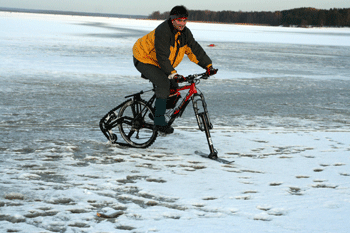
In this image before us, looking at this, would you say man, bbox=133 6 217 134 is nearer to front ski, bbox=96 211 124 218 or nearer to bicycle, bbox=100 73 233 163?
bicycle, bbox=100 73 233 163

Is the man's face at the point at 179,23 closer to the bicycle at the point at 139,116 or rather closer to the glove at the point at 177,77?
the glove at the point at 177,77

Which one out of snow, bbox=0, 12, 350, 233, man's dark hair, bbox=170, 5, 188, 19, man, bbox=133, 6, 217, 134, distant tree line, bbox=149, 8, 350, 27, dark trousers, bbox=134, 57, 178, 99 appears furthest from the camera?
distant tree line, bbox=149, 8, 350, 27

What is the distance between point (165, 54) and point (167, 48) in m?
0.08

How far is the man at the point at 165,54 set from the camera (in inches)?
195

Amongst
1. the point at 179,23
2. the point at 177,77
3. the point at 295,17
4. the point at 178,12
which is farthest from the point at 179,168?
the point at 295,17

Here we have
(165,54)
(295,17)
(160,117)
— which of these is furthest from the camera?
(295,17)

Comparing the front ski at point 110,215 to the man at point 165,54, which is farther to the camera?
the man at point 165,54

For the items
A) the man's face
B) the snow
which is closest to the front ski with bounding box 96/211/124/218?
the snow

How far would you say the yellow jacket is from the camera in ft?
16.3

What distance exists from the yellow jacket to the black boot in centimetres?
46

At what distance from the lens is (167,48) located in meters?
5.01

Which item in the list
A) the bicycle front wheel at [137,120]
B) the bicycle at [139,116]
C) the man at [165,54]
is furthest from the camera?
the bicycle front wheel at [137,120]

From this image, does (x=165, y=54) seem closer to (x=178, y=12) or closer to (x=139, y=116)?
(x=178, y=12)

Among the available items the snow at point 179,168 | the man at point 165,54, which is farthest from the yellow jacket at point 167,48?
the snow at point 179,168
